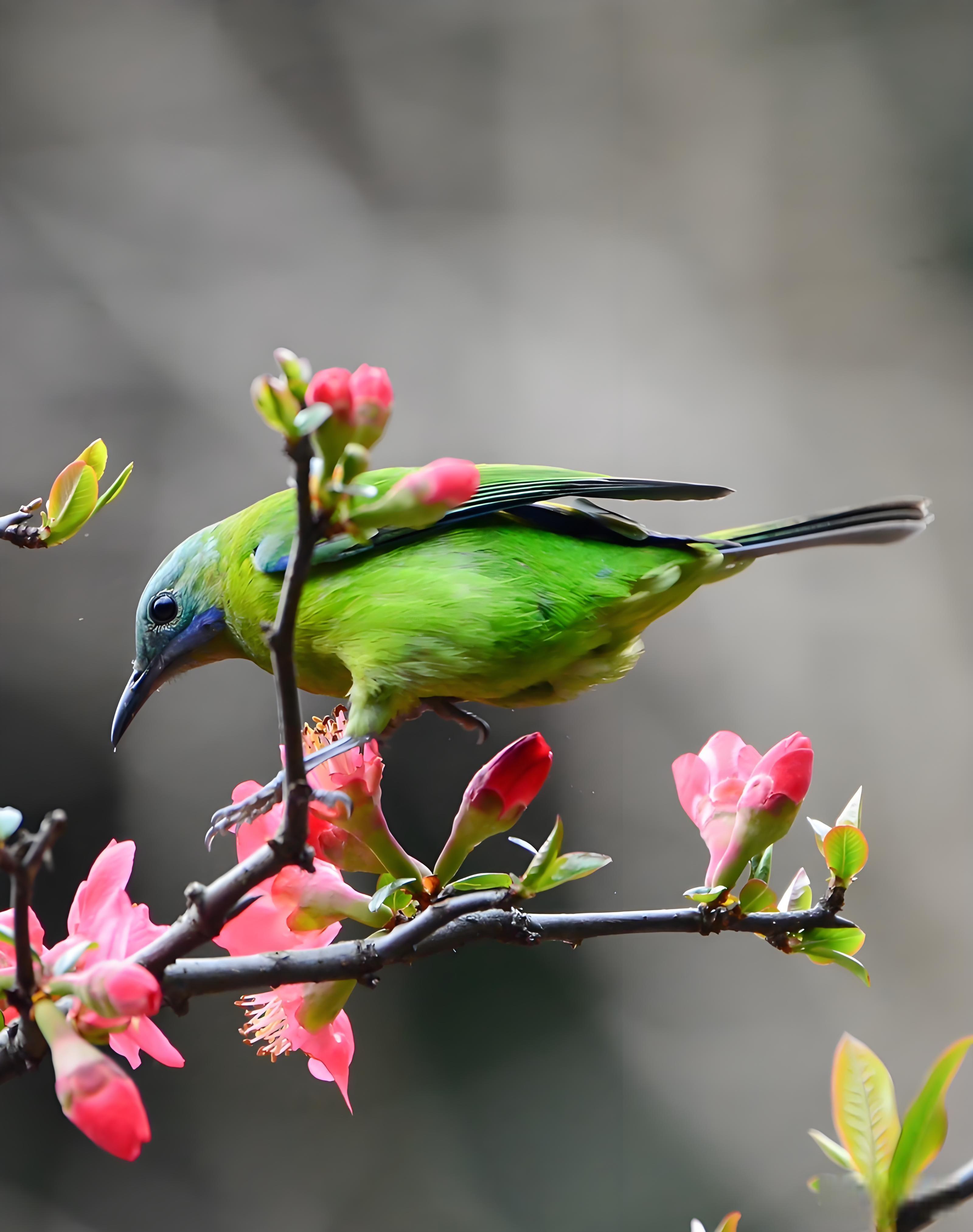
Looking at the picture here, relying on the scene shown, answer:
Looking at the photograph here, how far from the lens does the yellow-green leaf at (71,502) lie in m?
0.55

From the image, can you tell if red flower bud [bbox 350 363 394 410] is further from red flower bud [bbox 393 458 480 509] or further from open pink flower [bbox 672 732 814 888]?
open pink flower [bbox 672 732 814 888]

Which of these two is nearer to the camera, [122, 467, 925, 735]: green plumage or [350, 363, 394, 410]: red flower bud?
[350, 363, 394, 410]: red flower bud

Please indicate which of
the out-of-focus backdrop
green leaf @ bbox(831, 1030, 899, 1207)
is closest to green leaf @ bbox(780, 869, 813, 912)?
green leaf @ bbox(831, 1030, 899, 1207)

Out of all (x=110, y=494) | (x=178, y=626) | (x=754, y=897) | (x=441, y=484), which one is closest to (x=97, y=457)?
(x=110, y=494)

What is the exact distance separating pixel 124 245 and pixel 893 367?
1.11 metres

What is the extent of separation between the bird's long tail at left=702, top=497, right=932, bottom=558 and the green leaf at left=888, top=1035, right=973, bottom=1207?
0.33 m

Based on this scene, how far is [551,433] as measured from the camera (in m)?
1.40

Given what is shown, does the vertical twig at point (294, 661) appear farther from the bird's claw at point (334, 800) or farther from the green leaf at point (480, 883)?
the green leaf at point (480, 883)

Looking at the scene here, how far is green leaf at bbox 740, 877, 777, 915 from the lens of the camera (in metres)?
0.52

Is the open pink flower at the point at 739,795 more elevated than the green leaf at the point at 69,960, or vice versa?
the green leaf at the point at 69,960

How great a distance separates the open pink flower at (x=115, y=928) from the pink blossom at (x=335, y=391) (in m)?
0.25

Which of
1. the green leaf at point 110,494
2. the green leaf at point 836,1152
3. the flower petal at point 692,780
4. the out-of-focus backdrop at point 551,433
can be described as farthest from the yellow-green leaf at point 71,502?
the out-of-focus backdrop at point 551,433

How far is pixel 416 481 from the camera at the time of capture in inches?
13.0

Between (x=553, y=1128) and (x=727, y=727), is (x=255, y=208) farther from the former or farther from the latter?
(x=553, y=1128)
